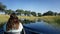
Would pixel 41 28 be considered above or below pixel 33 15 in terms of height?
below

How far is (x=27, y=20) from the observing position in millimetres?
3674

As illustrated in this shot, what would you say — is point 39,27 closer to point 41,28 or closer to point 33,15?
point 41,28

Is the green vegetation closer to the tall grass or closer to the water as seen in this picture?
the tall grass

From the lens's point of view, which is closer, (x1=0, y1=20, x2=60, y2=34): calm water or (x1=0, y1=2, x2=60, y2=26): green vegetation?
(x1=0, y1=20, x2=60, y2=34): calm water

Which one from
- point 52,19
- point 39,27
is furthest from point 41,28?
point 52,19

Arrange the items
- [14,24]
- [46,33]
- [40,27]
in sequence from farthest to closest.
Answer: [40,27], [46,33], [14,24]

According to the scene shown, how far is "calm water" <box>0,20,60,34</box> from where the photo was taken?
11.1 feet

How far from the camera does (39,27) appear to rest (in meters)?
3.52

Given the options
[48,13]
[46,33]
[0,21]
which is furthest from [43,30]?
[0,21]

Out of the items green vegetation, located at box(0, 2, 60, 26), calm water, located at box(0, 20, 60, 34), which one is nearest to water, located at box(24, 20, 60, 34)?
calm water, located at box(0, 20, 60, 34)

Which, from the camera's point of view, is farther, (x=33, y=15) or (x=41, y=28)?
(x=33, y=15)

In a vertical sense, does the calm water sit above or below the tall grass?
below

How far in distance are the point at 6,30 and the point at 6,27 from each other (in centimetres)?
5

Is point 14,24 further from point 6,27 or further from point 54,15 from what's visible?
point 54,15
